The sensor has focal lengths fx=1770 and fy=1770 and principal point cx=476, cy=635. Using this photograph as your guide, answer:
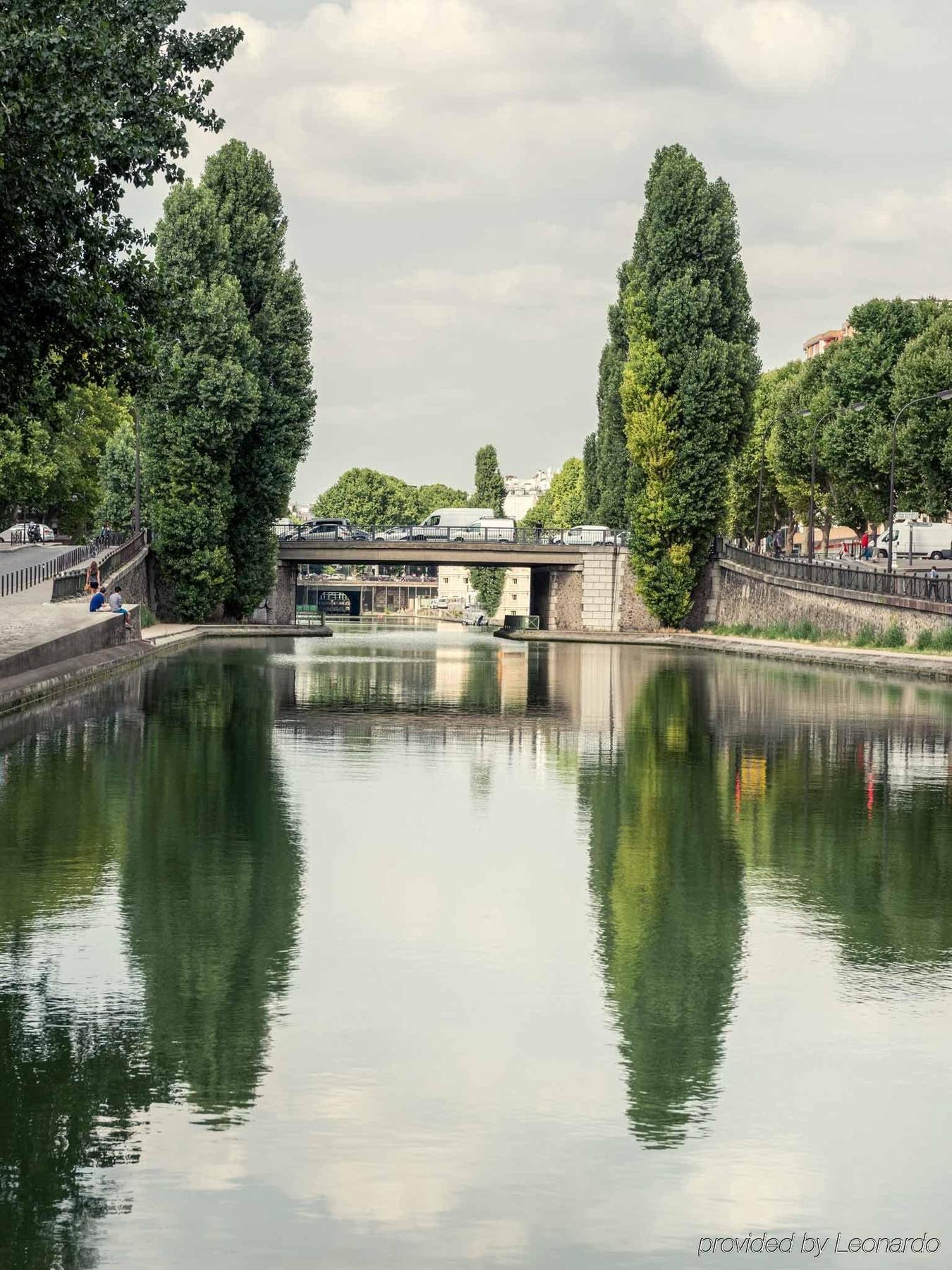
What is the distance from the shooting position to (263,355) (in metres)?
72.0

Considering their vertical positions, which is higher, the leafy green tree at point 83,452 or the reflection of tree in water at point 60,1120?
the leafy green tree at point 83,452

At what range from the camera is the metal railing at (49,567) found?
59.2 m

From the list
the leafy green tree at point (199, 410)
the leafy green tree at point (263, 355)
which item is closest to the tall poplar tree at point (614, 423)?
the leafy green tree at point (263, 355)

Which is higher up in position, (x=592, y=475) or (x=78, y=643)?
(x=592, y=475)

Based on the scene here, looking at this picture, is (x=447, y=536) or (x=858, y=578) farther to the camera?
(x=447, y=536)

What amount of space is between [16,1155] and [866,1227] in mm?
3256

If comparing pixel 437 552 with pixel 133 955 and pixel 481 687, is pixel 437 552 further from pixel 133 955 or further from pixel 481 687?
pixel 133 955

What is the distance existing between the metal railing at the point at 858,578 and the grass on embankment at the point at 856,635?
119cm

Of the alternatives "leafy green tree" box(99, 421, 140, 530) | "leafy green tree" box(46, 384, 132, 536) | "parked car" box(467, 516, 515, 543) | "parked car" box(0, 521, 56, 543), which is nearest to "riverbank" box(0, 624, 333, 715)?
"leafy green tree" box(99, 421, 140, 530)

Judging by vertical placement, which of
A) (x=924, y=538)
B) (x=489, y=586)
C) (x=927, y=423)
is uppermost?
(x=927, y=423)

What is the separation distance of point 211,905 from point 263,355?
6186 centimetres

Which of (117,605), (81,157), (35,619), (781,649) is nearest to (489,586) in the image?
(781,649)

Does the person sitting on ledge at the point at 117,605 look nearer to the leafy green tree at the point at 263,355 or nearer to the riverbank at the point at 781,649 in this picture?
the riverbank at the point at 781,649

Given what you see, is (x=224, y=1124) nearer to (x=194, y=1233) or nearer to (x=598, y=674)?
(x=194, y=1233)
